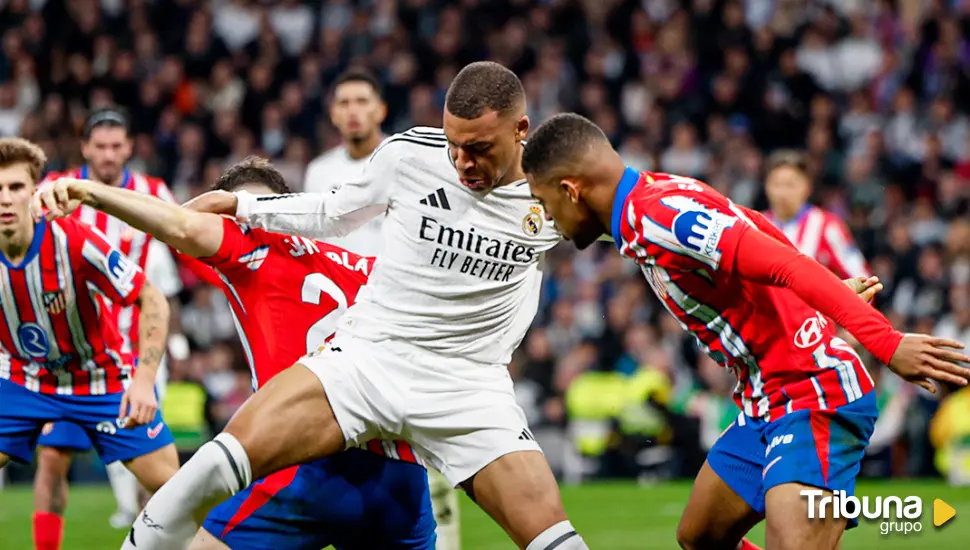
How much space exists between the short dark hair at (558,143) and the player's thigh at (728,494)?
A: 1223 mm

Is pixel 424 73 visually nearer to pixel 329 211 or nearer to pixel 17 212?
pixel 17 212

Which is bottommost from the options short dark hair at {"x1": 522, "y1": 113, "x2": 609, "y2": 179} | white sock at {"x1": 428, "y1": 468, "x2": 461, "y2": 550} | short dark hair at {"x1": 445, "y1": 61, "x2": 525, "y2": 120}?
white sock at {"x1": 428, "y1": 468, "x2": 461, "y2": 550}

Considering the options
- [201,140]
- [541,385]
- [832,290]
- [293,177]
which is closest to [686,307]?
[832,290]

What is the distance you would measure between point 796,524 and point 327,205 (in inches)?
80.3

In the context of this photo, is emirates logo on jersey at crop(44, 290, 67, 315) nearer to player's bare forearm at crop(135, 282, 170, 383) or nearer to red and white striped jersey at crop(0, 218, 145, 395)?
red and white striped jersey at crop(0, 218, 145, 395)

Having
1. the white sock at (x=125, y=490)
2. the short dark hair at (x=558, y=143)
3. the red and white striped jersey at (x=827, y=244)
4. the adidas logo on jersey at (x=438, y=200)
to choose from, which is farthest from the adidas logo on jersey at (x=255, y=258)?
the white sock at (x=125, y=490)

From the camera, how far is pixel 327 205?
508cm

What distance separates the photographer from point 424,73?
57.6 ft

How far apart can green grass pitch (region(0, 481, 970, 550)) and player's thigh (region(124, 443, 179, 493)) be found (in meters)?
2.25

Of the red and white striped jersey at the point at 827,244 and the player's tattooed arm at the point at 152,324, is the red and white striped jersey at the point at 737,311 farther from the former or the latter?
the red and white striped jersey at the point at 827,244

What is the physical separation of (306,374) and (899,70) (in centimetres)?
1389

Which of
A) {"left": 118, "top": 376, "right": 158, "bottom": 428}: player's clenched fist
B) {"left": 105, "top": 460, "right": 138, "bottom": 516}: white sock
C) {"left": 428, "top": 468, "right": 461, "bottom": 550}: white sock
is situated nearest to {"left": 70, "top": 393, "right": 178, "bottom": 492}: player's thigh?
{"left": 118, "top": 376, "right": 158, "bottom": 428}: player's clenched fist

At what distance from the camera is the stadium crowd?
1434cm

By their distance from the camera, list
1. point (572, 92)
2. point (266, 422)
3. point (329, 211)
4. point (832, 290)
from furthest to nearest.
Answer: point (572, 92) → point (329, 211) → point (266, 422) → point (832, 290)
